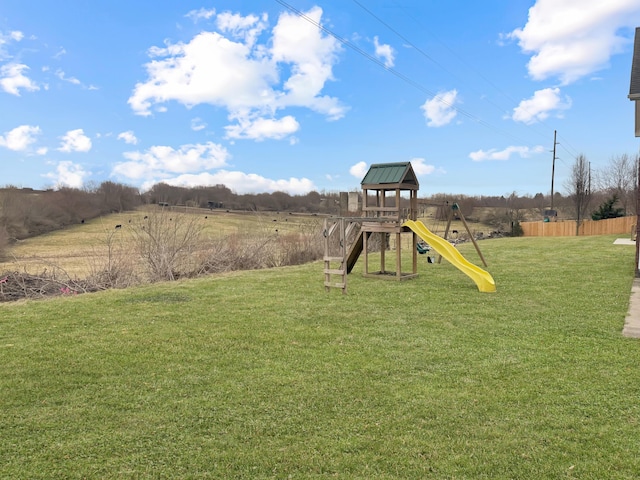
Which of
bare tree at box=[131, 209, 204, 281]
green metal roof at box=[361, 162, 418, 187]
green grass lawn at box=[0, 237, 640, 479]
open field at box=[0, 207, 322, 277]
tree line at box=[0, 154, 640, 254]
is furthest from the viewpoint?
tree line at box=[0, 154, 640, 254]

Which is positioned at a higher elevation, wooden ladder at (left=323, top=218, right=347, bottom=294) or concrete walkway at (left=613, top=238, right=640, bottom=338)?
wooden ladder at (left=323, top=218, right=347, bottom=294)

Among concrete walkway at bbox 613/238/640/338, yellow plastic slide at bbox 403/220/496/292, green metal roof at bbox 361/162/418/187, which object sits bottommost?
concrete walkway at bbox 613/238/640/338

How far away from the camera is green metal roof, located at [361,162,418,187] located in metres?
9.65

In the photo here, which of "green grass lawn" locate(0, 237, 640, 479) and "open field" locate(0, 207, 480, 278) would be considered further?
"open field" locate(0, 207, 480, 278)

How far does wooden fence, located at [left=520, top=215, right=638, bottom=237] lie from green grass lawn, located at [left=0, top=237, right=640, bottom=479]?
23.8m

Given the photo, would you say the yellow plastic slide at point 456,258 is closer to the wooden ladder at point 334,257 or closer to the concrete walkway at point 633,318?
the wooden ladder at point 334,257

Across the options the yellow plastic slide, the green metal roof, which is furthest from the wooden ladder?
the yellow plastic slide

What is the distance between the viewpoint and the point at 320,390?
3.76 metres

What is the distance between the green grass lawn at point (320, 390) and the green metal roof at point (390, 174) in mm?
3222

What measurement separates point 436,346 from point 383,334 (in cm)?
72

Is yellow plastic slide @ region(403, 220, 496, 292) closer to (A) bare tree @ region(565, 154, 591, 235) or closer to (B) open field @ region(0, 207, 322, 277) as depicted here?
(B) open field @ region(0, 207, 322, 277)

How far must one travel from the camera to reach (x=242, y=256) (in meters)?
12.9

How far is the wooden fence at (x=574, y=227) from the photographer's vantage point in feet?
89.6

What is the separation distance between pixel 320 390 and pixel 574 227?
103ft
